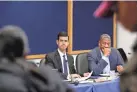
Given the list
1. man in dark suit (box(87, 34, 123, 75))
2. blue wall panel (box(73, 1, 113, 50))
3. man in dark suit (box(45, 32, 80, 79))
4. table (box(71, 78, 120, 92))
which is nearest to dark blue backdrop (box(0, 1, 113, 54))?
blue wall panel (box(73, 1, 113, 50))

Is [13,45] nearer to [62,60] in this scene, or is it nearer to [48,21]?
[62,60]

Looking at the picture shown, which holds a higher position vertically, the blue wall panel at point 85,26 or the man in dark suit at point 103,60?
the blue wall panel at point 85,26

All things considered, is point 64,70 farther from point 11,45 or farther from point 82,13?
point 11,45

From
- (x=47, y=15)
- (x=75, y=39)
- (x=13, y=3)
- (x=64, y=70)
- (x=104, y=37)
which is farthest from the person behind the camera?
(x=75, y=39)

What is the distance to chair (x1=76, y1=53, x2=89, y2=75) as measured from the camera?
448cm

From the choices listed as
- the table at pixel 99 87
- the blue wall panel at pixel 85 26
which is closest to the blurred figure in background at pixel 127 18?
the table at pixel 99 87

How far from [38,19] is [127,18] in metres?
4.61

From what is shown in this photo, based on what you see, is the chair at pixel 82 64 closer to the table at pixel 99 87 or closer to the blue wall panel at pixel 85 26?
the table at pixel 99 87

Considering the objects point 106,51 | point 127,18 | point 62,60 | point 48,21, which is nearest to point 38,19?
point 48,21

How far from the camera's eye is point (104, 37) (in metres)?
4.45

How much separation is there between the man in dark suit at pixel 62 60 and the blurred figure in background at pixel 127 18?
3.36 metres

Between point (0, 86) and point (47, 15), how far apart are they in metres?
4.09

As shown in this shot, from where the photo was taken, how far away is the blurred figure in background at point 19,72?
3.44 feet

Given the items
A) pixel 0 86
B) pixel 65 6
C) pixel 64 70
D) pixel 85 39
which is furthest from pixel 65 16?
pixel 0 86
